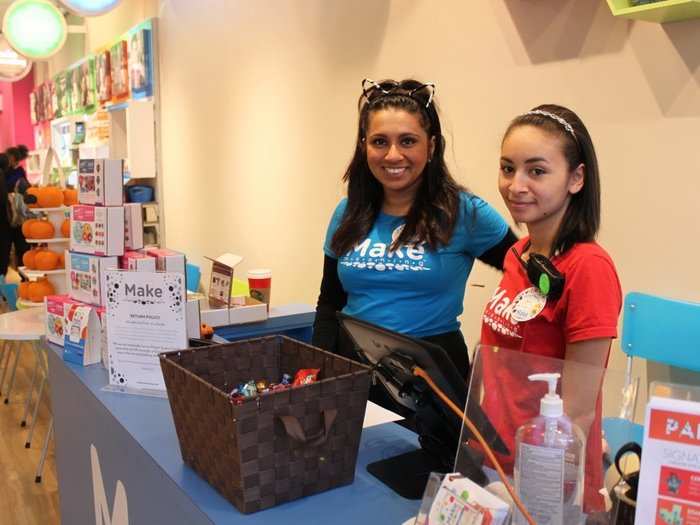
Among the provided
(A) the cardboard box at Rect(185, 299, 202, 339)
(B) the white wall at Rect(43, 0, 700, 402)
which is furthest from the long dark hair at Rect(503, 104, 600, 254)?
(A) the cardboard box at Rect(185, 299, 202, 339)

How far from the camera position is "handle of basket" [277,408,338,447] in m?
1.09

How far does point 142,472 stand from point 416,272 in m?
0.82

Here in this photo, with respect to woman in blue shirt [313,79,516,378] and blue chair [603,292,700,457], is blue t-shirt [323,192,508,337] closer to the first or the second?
woman in blue shirt [313,79,516,378]

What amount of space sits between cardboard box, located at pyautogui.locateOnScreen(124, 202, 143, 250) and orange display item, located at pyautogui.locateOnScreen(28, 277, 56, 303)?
160 cm

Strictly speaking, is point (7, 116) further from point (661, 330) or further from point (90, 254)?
point (661, 330)

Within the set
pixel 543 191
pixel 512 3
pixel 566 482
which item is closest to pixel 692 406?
pixel 566 482

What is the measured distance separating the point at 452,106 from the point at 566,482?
2223 millimetres

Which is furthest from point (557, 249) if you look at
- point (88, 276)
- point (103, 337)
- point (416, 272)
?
point (88, 276)

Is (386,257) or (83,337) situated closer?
(386,257)

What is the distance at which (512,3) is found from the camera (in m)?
2.47

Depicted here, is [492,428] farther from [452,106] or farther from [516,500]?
[452,106]

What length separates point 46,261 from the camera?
3.45 m

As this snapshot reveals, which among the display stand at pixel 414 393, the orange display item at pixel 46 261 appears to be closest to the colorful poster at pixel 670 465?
the display stand at pixel 414 393

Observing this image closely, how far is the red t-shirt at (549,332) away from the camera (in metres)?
0.81
